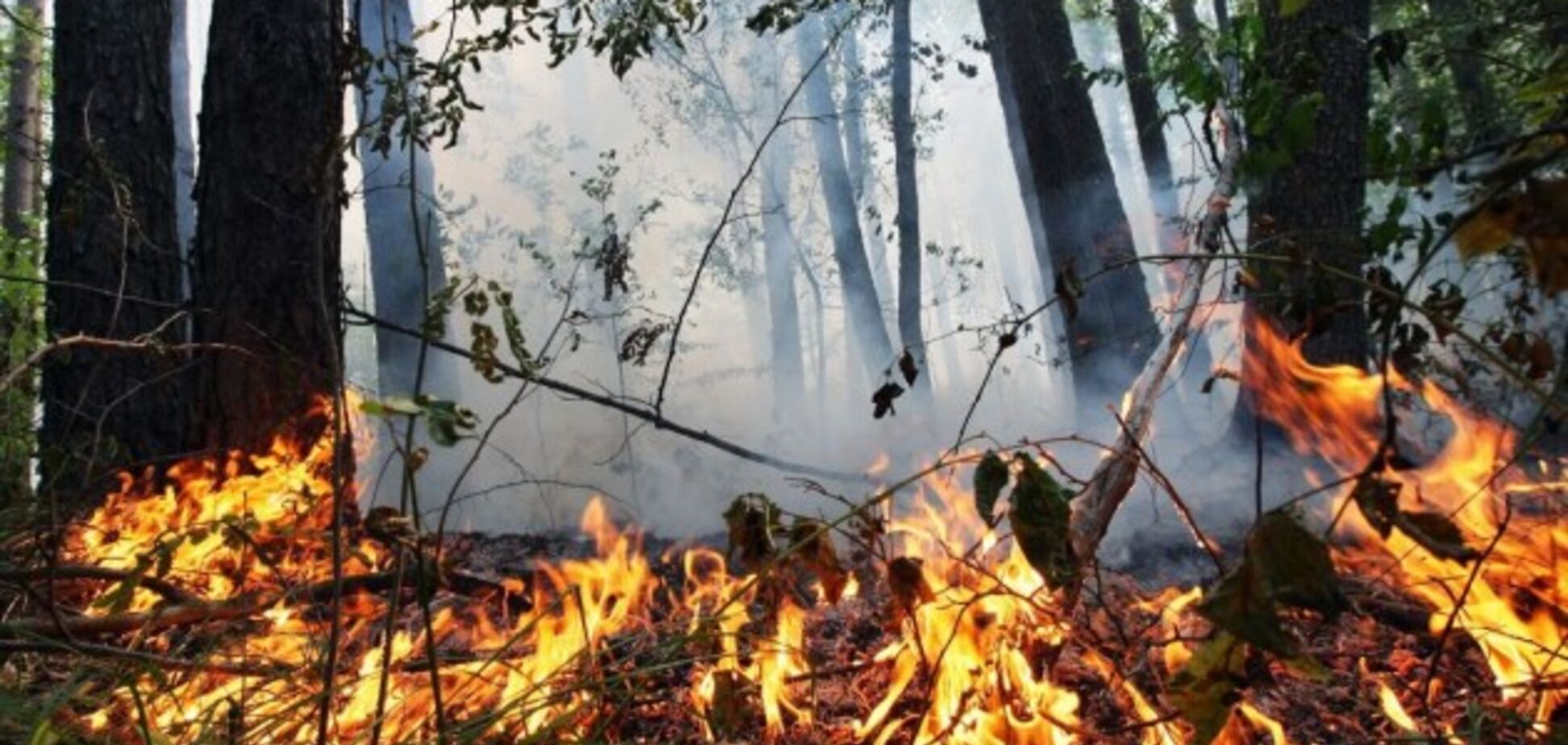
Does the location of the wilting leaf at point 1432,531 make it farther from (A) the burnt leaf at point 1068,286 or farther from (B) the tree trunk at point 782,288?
(B) the tree trunk at point 782,288

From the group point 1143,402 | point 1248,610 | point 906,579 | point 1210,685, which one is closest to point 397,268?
point 1143,402

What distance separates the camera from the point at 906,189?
13.5 m

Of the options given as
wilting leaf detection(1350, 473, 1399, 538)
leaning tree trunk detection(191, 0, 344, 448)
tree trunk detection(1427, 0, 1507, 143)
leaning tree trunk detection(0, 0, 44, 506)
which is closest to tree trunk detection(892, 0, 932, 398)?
tree trunk detection(1427, 0, 1507, 143)

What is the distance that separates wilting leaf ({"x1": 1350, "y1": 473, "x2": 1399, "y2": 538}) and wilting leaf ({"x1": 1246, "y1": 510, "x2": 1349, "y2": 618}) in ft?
0.24

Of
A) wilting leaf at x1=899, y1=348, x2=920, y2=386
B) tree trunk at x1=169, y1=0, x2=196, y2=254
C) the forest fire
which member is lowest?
the forest fire

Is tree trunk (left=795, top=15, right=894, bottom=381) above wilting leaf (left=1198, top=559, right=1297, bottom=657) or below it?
above

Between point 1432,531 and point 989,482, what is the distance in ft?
2.12

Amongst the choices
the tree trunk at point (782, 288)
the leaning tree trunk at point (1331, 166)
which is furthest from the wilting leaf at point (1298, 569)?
the tree trunk at point (782, 288)

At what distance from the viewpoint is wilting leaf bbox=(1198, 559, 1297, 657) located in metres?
1.10

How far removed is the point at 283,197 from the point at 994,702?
3.45m

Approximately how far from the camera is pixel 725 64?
25750 mm

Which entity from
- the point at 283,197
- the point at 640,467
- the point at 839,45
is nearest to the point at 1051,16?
the point at 283,197

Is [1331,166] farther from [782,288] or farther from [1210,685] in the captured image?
[782,288]

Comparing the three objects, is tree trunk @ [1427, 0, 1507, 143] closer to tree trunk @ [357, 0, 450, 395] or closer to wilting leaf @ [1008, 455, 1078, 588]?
wilting leaf @ [1008, 455, 1078, 588]
